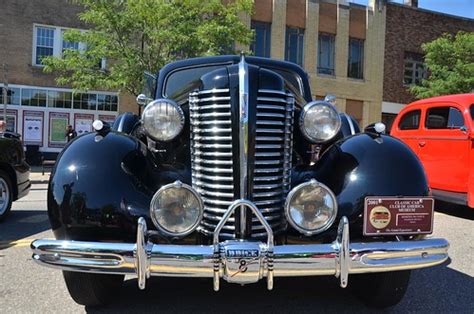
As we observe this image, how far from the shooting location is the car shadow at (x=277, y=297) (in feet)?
11.1

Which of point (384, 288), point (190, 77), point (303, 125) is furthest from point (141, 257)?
point (190, 77)

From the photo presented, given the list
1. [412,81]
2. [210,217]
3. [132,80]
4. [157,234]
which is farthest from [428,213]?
[412,81]

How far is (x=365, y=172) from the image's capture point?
3041mm

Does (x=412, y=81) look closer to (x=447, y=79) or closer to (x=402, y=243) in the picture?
(x=447, y=79)

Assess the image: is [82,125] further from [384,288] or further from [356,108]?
[384,288]

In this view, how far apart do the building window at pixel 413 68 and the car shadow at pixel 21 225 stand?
66.6 feet

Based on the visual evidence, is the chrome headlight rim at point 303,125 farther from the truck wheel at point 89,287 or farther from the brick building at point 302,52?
the brick building at point 302,52

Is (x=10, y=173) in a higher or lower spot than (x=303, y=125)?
lower

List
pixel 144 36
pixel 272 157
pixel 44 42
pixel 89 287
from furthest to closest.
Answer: pixel 44 42 → pixel 144 36 → pixel 89 287 → pixel 272 157

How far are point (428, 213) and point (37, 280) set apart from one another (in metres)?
3.16

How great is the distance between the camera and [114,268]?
2.53 meters

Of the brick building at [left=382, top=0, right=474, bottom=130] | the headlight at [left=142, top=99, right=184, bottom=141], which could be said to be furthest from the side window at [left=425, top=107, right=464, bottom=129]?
the brick building at [left=382, top=0, right=474, bottom=130]

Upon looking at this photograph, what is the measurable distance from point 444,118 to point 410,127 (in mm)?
994

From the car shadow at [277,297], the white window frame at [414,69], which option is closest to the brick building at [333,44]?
the white window frame at [414,69]
